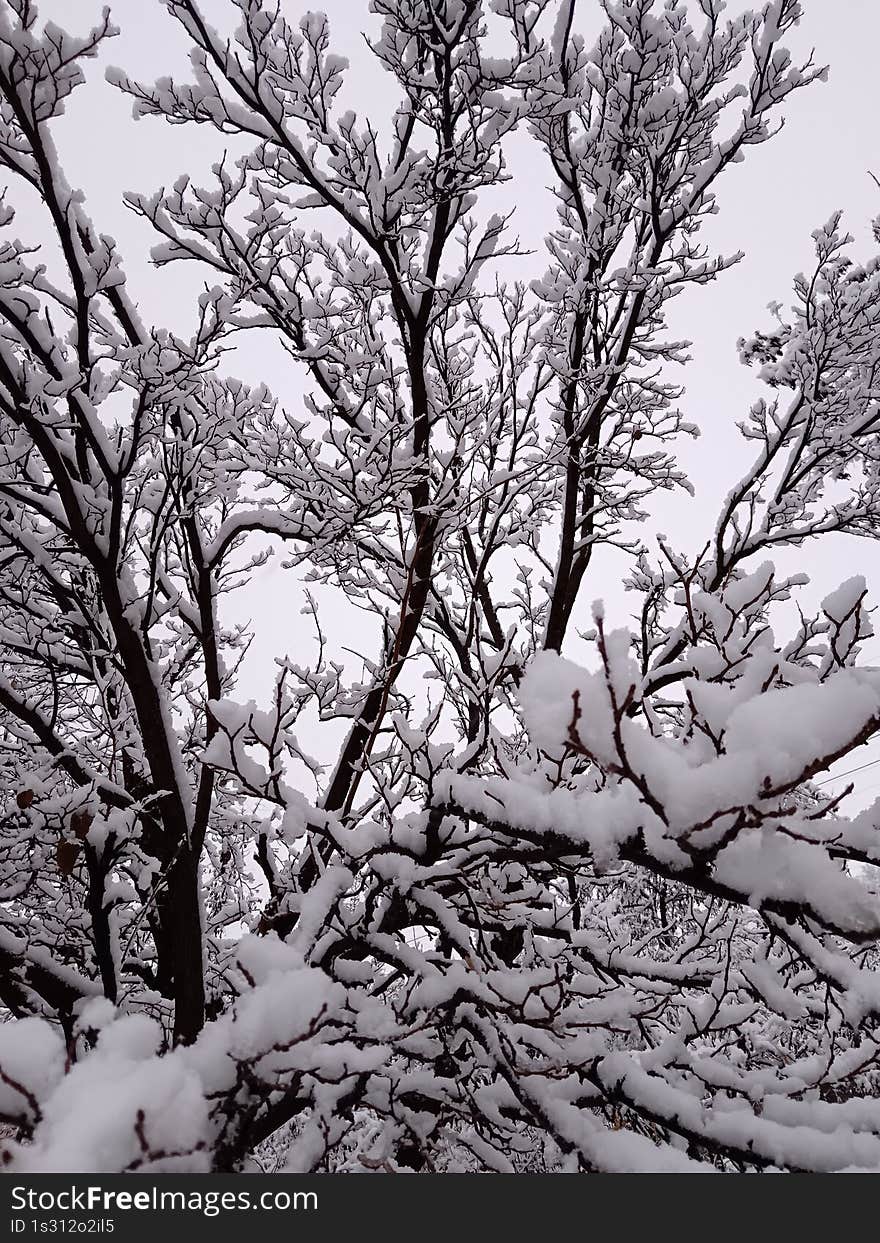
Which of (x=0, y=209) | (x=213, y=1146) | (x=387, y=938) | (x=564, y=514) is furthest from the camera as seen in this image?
(x=564, y=514)

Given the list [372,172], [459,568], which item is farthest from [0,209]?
[459,568]

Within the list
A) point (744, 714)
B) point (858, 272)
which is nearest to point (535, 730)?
Result: point (744, 714)

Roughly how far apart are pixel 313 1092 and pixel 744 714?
1.87 m

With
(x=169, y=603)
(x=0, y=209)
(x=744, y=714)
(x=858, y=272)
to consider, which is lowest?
(x=744, y=714)

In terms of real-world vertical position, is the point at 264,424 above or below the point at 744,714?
above

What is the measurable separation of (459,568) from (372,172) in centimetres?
229

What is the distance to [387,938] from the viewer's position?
2377 mm

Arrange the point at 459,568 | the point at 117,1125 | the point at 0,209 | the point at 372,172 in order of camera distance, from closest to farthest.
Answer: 1. the point at 117,1125
2. the point at 0,209
3. the point at 372,172
4. the point at 459,568

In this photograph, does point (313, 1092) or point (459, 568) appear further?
point (459, 568)

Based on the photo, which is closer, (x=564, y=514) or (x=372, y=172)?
(x=372, y=172)

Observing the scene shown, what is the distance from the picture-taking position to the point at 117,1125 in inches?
41.1

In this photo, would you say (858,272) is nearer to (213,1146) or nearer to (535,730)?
(535,730)

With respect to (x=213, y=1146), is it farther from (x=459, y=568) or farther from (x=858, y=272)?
(x=858, y=272)

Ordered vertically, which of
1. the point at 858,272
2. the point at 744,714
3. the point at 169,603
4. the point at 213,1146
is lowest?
the point at 213,1146
